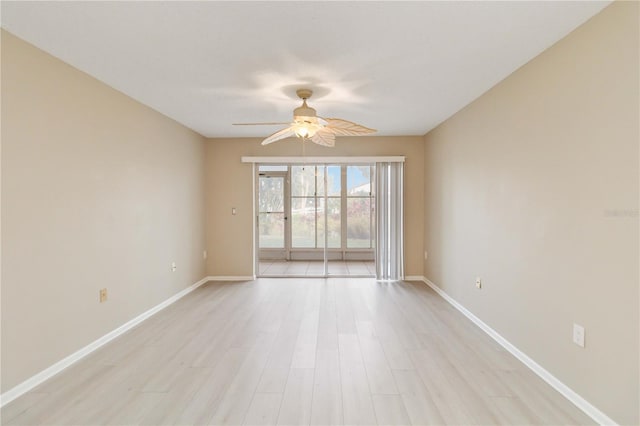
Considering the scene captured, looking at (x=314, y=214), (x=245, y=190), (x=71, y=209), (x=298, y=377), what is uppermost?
(x=245, y=190)

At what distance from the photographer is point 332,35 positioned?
2188mm

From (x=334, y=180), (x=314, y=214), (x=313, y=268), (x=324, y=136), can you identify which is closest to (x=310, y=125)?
(x=324, y=136)

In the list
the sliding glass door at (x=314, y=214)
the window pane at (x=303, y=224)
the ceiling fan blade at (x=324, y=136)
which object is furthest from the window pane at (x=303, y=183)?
the ceiling fan blade at (x=324, y=136)

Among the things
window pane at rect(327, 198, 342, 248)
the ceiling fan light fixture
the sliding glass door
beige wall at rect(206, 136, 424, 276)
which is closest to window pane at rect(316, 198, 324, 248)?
the sliding glass door

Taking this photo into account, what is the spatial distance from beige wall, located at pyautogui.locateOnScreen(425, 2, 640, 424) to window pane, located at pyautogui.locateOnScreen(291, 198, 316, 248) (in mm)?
4378

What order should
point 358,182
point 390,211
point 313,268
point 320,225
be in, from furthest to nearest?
point 320,225
point 358,182
point 313,268
point 390,211

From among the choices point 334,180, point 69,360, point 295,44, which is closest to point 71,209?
point 69,360

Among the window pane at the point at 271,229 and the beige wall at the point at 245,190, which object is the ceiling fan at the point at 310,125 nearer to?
the beige wall at the point at 245,190

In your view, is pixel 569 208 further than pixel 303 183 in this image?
No

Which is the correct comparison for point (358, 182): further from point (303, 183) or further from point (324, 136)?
point (324, 136)

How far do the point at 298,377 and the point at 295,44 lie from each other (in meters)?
2.42

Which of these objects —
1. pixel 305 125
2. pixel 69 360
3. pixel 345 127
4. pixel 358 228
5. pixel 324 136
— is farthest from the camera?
pixel 358 228

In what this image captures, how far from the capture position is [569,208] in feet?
7.09

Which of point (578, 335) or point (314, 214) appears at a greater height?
point (314, 214)
